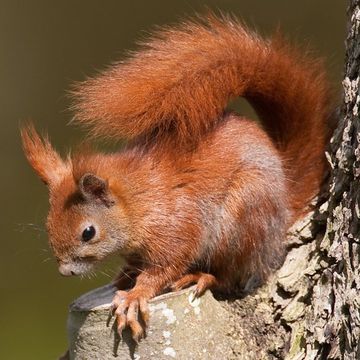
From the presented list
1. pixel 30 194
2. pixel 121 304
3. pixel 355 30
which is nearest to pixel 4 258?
pixel 30 194

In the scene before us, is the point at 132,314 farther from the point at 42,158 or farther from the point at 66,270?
the point at 42,158

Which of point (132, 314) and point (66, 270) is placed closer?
point (132, 314)

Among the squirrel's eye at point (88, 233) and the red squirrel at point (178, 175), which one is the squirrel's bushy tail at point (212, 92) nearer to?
the red squirrel at point (178, 175)

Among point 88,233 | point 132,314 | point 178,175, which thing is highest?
point 178,175

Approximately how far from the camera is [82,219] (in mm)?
1967

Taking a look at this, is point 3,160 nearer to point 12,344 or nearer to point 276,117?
point 12,344

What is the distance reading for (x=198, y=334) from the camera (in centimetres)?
183

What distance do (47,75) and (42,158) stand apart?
205 centimetres

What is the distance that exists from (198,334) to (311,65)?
71 centimetres

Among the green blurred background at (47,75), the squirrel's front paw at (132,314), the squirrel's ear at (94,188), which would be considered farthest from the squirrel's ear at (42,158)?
the green blurred background at (47,75)

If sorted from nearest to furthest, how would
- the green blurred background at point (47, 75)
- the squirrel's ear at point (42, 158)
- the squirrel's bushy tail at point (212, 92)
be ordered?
the squirrel's bushy tail at point (212, 92) → the squirrel's ear at point (42, 158) → the green blurred background at point (47, 75)

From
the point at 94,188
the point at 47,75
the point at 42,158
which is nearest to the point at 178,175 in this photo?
the point at 94,188

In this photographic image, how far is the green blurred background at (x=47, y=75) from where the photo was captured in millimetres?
3594

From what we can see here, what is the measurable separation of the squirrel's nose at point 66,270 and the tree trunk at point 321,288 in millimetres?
141
